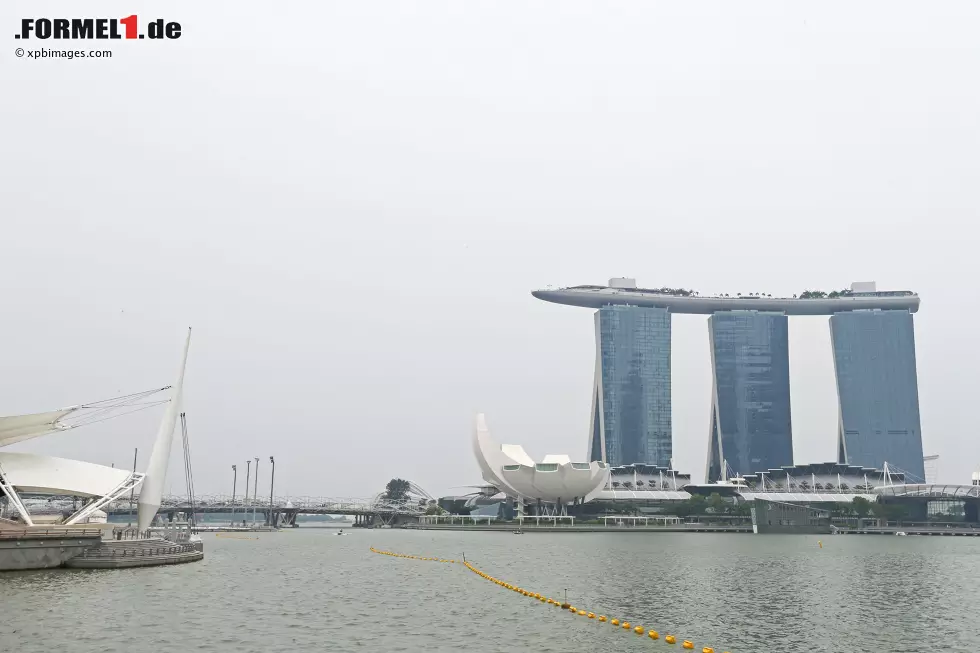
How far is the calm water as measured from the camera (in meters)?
33.1

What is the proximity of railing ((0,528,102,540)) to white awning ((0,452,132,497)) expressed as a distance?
11148mm

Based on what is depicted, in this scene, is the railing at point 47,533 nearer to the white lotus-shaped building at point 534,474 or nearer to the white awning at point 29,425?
the white awning at point 29,425

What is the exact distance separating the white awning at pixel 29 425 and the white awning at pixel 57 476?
1.76 m

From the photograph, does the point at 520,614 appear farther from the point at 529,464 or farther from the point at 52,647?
the point at 529,464

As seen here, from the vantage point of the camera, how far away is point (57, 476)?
69.0 m

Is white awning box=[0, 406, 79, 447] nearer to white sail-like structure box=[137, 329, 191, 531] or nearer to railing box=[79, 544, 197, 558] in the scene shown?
white sail-like structure box=[137, 329, 191, 531]

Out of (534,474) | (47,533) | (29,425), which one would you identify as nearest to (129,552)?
(47,533)

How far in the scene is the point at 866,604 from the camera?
45.2m

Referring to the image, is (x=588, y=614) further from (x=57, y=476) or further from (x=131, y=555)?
(x=57, y=476)

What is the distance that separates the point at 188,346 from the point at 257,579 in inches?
819

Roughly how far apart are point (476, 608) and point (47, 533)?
92.5 ft

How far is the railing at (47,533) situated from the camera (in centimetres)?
5206

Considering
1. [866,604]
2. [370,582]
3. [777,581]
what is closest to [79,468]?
[370,582]

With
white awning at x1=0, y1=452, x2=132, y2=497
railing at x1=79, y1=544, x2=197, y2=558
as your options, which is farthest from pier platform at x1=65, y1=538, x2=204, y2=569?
white awning at x1=0, y1=452, x2=132, y2=497
